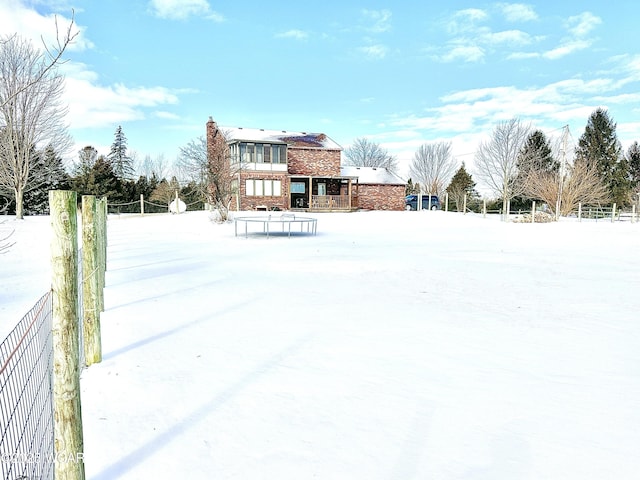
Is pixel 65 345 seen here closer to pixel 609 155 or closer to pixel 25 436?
pixel 25 436

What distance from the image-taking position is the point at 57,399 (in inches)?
82.3

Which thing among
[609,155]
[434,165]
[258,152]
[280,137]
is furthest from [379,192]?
[434,165]

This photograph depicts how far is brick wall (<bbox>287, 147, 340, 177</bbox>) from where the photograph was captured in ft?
112

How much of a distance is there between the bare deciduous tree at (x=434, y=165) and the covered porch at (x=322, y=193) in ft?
88.5

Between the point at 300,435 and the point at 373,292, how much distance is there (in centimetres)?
473

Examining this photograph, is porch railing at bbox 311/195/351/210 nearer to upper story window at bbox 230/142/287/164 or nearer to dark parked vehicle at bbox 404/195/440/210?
upper story window at bbox 230/142/287/164

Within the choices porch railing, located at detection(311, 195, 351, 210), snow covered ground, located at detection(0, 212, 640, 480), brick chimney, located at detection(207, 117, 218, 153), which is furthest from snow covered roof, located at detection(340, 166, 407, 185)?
snow covered ground, located at detection(0, 212, 640, 480)

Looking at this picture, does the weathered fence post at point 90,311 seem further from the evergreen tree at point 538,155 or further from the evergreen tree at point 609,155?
the evergreen tree at point 609,155

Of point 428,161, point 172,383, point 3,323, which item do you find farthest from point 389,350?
point 428,161

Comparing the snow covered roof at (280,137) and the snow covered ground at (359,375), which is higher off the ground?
the snow covered roof at (280,137)

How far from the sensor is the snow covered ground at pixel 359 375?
266 cm

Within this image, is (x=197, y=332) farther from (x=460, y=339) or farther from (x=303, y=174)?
(x=303, y=174)

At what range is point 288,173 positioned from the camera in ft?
110

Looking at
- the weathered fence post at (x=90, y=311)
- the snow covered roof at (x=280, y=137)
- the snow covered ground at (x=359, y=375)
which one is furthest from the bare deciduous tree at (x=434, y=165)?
the weathered fence post at (x=90, y=311)
